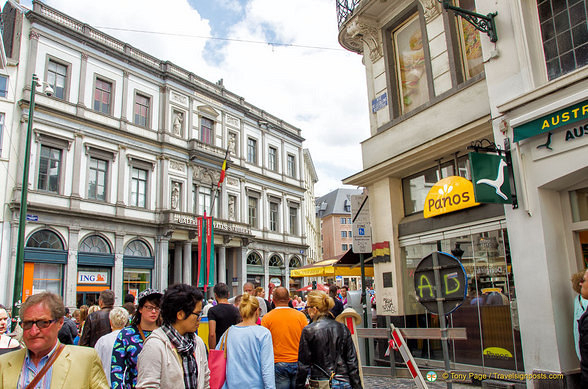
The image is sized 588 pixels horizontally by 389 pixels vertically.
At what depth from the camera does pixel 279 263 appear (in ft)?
130

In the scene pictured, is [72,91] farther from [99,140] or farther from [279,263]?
[279,263]

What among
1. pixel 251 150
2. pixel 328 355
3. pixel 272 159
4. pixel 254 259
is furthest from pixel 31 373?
pixel 272 159

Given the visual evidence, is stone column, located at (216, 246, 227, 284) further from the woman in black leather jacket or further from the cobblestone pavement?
the woman in black leather jacket

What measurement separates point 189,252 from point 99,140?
29.1 feet

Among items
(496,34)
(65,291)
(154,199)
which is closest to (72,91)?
(154,199)

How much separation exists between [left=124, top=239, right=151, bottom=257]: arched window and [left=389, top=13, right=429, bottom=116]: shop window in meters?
21.0

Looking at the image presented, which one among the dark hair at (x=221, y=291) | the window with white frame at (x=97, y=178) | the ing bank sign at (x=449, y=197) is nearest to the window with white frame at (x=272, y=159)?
the window with white frame at (x=97, y=178)

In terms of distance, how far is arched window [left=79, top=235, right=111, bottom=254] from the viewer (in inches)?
995

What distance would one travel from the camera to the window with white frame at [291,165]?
4297 cm

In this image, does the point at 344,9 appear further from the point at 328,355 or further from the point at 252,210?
the point at 252,210

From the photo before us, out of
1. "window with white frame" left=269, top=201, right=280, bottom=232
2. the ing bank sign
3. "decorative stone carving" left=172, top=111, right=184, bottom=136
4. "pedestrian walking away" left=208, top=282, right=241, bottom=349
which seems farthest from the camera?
"window with white frame" left=269, top=201, right=280, bottom=232

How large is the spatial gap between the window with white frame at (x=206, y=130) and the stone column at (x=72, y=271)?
12.1 metres

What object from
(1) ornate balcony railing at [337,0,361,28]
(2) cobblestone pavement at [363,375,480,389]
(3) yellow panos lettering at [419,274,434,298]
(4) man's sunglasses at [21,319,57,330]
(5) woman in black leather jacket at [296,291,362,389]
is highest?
(1) ornate balcony railing at [337,0,361,28]

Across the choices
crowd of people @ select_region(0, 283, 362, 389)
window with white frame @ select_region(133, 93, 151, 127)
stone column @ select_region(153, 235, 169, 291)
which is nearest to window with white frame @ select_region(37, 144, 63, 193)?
window with white frame @ select_region(133, 93, 151, 127)
